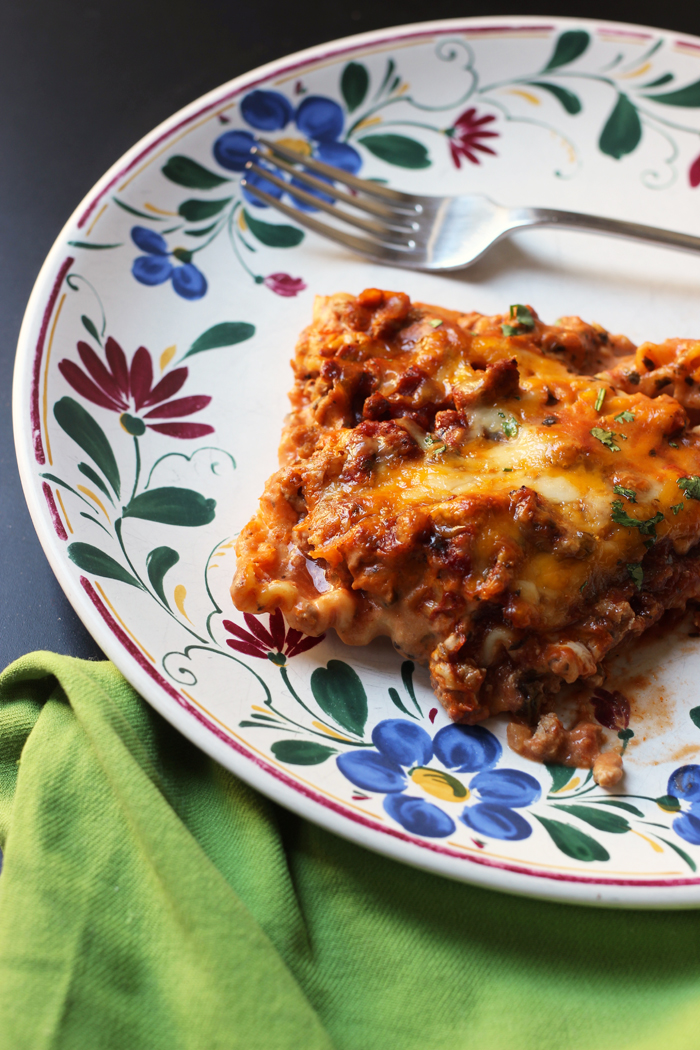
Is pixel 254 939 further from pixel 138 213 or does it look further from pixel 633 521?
pixel 138 213

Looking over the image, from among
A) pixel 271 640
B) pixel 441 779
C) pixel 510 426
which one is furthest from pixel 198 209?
pixel 441 779

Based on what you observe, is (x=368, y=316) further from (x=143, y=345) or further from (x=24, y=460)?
(x=24, y=460)

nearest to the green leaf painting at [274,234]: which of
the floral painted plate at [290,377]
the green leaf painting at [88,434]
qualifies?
the floral painted plate at [290,377]

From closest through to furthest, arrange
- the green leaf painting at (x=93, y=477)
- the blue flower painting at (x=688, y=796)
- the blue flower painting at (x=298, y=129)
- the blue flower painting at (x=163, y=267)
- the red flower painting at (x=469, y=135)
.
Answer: the blue flower painting at (x=688, y=796), the green leaf painting at (x=93, y=477), the blue flower painting at (x=163, y=267), the blue flower painting at (x=298, y=129), the red flower painting at (x=469, y=135)

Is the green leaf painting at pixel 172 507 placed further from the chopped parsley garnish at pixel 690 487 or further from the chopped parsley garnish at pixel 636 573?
the chopped parsley garnish at pixel 690 487

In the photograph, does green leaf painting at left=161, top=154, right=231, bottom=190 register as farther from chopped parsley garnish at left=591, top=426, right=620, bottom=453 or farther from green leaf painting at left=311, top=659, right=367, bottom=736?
green leaf painting at left=311, top=659, right=367, bottom=736
